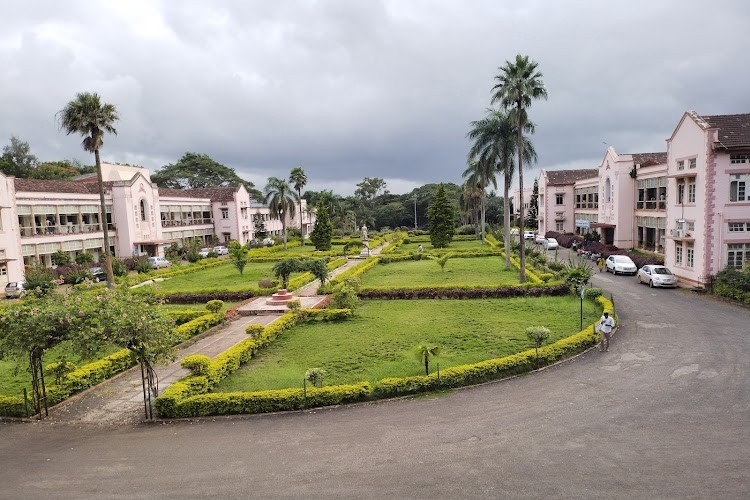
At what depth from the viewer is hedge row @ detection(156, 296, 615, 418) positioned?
40.4 ft

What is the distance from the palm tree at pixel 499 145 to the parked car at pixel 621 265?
22.2 ft

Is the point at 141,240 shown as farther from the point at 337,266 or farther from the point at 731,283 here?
the point at 731,283

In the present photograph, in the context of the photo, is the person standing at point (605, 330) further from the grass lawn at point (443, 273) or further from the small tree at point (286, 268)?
the small tree at point (286, 268)

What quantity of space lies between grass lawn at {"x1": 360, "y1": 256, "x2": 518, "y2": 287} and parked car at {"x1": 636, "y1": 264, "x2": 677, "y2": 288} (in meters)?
7.16

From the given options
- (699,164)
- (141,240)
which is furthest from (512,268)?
(141,240)

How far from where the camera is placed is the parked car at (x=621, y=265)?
3309 centimetres

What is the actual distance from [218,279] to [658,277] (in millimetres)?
27772

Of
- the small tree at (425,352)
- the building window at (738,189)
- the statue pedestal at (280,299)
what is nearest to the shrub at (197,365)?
the small tree at (425,352)

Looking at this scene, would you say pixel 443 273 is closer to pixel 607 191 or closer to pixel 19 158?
pixel 607 191

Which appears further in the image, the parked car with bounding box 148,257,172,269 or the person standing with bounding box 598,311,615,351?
the parked car with bounding box 148,257,172,269

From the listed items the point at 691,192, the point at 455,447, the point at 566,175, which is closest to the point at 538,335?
the point at 455,447

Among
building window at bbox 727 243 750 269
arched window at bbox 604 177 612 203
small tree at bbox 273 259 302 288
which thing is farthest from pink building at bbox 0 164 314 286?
building window at bbox 727 243 750 269

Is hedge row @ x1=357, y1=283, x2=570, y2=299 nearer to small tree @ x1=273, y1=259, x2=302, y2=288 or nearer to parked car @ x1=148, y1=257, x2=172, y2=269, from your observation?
small tree @ x1=273, y1=259, x2=302, y2=288

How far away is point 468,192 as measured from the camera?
67.0 m
